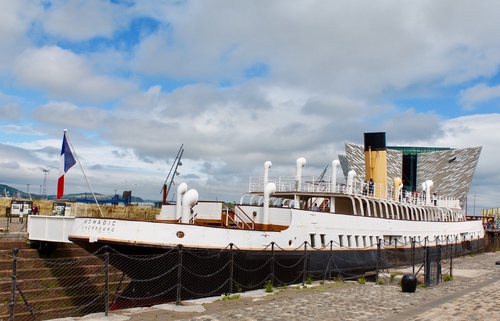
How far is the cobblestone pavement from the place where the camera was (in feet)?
33.3

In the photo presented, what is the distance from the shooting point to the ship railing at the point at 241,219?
18547 mm

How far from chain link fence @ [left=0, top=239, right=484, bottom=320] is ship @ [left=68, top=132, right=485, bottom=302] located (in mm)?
44

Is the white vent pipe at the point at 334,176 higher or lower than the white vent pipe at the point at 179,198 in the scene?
higher

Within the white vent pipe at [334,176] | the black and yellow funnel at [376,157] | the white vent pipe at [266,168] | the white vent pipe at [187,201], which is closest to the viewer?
the white vent pipe at [187,201]

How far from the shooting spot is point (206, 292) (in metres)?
14.6

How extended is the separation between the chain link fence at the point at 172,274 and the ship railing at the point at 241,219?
6.33 ft

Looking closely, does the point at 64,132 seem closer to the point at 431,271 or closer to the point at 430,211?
the point at 431,271

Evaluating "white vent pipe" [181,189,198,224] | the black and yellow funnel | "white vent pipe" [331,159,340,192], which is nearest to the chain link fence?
"white vent pipe" [181,189,198,224]

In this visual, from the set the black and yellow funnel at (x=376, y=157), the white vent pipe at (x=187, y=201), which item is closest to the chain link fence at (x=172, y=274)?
the white vent pipe at (x=187, y=201)

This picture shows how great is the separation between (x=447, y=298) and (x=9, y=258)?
16640mm

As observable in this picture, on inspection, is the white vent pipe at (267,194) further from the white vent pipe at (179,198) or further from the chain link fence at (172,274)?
the white vent pipe at (179,198)

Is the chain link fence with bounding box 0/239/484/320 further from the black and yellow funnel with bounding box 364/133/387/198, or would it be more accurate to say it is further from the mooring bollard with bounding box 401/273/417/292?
the black and yellow funnel with bounding box 364/133/387/198

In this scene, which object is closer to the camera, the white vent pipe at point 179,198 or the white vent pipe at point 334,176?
the white vent pipe at point 179,198

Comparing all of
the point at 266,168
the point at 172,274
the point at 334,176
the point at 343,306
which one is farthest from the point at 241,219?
the point at 343,306
